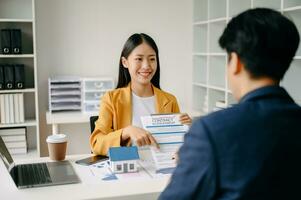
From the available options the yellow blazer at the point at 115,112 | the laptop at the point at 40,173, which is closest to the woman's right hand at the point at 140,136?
the yellow blazer at the point at 115,112

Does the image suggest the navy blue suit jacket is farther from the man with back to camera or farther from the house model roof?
the house model roof

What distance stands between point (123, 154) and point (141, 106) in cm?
61

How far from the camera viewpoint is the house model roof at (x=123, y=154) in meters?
1.66

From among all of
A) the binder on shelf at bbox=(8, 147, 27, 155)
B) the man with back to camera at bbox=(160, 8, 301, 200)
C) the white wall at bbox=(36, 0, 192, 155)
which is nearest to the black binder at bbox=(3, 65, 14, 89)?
the white wall at bbox=(36, 0, 192, 155)

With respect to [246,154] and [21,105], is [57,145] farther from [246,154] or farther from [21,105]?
[21,105]

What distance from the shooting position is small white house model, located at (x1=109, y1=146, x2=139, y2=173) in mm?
1654

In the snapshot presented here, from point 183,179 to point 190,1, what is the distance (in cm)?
351

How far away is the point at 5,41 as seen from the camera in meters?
3.35

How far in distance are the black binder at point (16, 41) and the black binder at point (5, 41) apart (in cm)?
3

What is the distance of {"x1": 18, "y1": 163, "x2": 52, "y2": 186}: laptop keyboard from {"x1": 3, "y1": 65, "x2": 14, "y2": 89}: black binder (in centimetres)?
178

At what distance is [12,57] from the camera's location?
3.55 metres

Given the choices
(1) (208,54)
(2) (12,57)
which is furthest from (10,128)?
(1) (208,54)

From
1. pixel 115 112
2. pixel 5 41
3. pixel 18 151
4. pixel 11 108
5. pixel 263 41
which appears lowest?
pixel 18 151

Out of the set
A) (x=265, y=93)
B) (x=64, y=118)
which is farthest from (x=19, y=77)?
(x=265, y=93)
